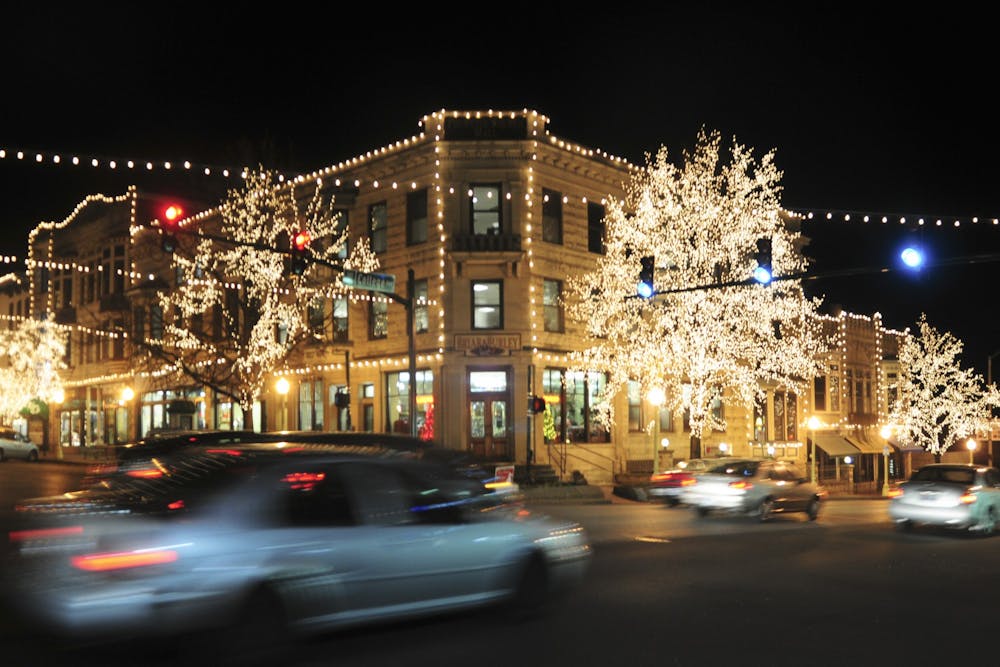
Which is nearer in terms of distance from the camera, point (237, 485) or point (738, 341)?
point (237, 485)

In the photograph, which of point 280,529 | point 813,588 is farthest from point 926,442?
point 280,529

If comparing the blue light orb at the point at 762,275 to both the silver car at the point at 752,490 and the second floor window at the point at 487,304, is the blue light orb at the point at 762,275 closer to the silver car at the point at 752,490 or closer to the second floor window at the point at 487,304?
the silver car at the point at 752,490

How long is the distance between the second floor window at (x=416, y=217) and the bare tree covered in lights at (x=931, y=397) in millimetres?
29045

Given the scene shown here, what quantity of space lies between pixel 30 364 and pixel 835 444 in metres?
40.7

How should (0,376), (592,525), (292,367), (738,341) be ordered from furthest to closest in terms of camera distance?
(0,376) → (292,367) → (738,341) → (592,525)

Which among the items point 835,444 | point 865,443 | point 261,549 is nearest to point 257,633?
point 261,549

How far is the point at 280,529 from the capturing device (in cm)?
752

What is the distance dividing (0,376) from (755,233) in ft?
136

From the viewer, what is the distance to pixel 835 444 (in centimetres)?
4634

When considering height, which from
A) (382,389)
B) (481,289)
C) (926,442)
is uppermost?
(481,289)

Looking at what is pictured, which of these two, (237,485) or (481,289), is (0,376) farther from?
(237,485)

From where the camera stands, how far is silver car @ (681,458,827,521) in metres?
20.7

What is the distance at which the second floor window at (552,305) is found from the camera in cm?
3406

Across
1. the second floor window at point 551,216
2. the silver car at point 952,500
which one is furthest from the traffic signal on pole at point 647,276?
the second floor window at point 551,216
